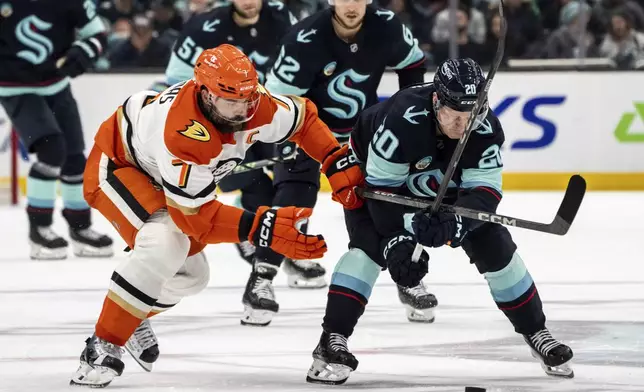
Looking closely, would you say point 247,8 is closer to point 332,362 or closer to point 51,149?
point 51,149

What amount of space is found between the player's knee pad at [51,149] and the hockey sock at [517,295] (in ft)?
9.21

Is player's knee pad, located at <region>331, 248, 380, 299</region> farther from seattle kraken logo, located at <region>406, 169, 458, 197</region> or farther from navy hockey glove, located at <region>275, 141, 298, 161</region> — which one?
navy hockey glove, located at <region>275, 141, 298, 161</region>

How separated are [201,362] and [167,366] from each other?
0.11m

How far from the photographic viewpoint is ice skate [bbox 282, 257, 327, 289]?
16.7 ft

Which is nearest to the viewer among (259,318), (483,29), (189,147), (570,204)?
(189,147)

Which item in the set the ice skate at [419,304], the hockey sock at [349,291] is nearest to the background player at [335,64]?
the ice skate at [419,304]

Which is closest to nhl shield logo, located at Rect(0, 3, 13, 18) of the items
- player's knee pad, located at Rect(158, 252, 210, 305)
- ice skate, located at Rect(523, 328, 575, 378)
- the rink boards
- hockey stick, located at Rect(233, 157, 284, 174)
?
hockey stick, located at Rect(233, 157, 284, 174)

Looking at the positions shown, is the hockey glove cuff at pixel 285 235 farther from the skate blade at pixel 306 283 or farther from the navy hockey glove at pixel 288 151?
the skate blade at pixel 306 283

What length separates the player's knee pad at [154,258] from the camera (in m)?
3.40

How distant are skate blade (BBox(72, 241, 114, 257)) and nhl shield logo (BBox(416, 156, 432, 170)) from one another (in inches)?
107

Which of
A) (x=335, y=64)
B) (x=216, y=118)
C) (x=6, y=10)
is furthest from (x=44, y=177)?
(x=216, y=118)

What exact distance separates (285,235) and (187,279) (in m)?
0.49

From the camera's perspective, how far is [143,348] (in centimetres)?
364

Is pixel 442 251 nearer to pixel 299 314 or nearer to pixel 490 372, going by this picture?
pixel 299 314
